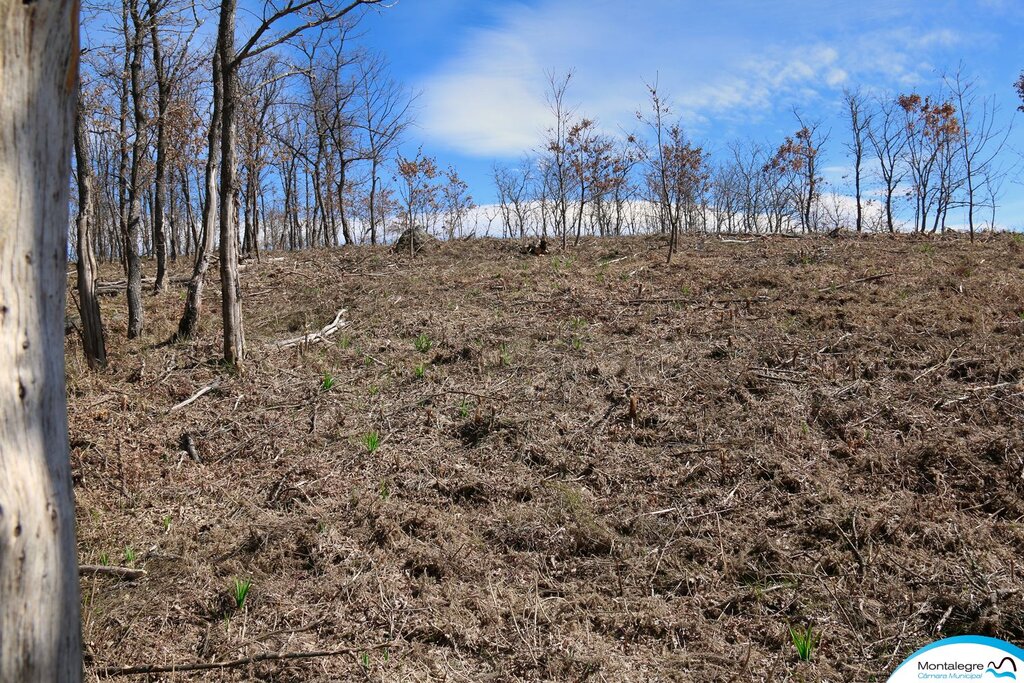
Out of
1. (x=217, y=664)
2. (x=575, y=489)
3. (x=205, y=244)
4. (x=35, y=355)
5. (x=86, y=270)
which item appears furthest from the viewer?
(x=205, y=244)

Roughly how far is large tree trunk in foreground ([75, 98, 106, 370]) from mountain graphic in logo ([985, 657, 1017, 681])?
9.08 m

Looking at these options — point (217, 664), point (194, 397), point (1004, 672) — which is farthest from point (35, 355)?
point (194, 397)

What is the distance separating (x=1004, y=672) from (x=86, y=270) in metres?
9.96

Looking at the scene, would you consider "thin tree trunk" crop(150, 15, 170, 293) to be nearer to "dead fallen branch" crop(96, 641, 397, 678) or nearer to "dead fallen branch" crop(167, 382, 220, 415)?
"dead fallen branch" crop(167, 382, 220, 415)

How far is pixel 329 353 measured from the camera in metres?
8.52

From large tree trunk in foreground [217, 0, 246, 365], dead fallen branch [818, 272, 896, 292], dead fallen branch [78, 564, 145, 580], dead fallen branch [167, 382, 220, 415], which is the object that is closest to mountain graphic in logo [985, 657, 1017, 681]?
dead fallen branch [78, 564, 145, 580]

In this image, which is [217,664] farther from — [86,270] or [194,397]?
[86,270]

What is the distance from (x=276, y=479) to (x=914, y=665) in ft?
16.3

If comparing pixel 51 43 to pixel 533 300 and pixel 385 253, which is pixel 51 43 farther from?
pixel 385 253

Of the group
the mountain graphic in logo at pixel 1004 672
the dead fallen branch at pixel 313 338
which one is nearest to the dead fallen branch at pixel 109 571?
the dead fallen branch at pixel 313 338

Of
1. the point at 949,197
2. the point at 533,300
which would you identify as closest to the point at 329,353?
the point at 533,300

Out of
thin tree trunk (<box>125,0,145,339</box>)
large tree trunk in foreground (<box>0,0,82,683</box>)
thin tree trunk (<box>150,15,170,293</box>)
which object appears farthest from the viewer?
thin tree trunk (<box>150,15,170,293</box>)

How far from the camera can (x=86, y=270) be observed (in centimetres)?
809

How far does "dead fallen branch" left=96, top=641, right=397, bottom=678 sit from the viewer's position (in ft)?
10.8
